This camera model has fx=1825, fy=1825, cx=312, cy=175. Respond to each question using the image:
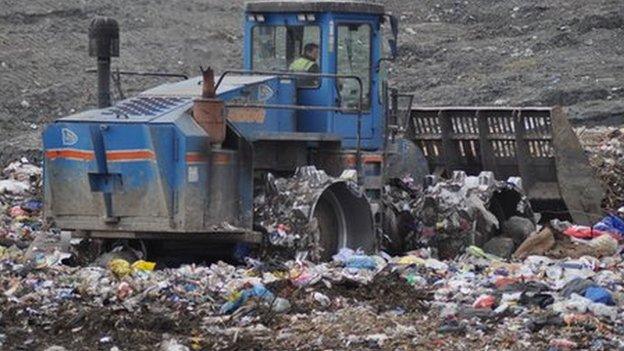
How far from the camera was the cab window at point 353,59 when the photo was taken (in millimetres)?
15266

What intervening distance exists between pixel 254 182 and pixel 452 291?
2.41 m

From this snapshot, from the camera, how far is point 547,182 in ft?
56.8

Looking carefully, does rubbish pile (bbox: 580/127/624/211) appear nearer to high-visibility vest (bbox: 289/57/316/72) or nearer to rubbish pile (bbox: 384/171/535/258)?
rubbish pile (bbox: 384/171/535/258)

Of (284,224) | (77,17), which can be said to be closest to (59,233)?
(284,224)

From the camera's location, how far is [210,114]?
45.0 ft

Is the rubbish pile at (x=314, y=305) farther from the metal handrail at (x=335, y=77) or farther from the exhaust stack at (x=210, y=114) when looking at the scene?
the metal handrail at (x=335, y=77)

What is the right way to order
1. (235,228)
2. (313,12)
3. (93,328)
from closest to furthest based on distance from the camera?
(93,328), (235,228), (313,12)

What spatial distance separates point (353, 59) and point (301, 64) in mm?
497

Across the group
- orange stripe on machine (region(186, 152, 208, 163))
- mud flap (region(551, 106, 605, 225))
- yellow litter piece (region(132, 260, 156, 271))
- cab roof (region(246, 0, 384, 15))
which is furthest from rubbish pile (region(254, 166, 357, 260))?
mud flap (region(551, 106, 605, 225))

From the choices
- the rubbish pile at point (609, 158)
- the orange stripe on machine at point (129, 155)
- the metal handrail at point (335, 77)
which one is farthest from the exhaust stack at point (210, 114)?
the rubbish pile at point (609, 158)

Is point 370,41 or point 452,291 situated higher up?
point 370,41

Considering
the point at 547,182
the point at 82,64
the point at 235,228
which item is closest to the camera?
the point at 235,228

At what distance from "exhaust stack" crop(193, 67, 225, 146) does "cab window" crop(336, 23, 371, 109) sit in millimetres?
1783

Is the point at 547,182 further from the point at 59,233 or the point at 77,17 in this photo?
the point at 77,17
